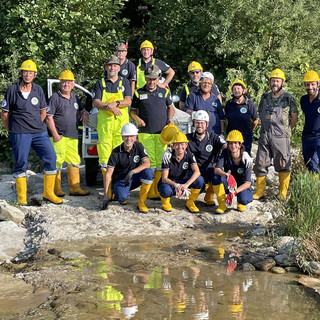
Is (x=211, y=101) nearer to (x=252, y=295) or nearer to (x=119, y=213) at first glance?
(x=119, y=213)

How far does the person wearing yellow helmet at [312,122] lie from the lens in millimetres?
9117

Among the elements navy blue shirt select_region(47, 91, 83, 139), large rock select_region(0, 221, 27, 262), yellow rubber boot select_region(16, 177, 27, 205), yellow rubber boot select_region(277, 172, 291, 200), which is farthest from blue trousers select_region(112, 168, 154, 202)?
yellow rubber boot select_region(277, 172, 291, 200)

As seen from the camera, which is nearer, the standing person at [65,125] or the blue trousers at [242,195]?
the blue trousers at [242,195]

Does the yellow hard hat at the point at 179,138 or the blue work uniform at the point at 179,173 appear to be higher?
the yellow hard hat at the point at 179,138

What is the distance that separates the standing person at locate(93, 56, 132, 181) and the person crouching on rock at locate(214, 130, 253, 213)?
158 centimetres

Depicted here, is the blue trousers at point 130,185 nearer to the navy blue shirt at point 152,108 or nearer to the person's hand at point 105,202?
the person's hand at point 105,202

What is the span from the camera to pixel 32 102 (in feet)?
29.2

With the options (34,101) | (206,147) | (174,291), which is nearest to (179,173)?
(206,147)

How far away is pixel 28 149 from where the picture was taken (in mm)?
8977

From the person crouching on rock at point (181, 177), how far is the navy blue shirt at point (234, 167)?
0.39 metres

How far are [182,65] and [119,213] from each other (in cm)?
564

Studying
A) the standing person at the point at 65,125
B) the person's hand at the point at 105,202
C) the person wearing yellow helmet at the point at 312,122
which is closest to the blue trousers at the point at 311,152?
the person wearing yellow helmet at the point at 312,122

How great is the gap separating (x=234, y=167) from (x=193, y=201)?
78cm

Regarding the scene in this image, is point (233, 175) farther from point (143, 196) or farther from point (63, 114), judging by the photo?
point (63, 114)
